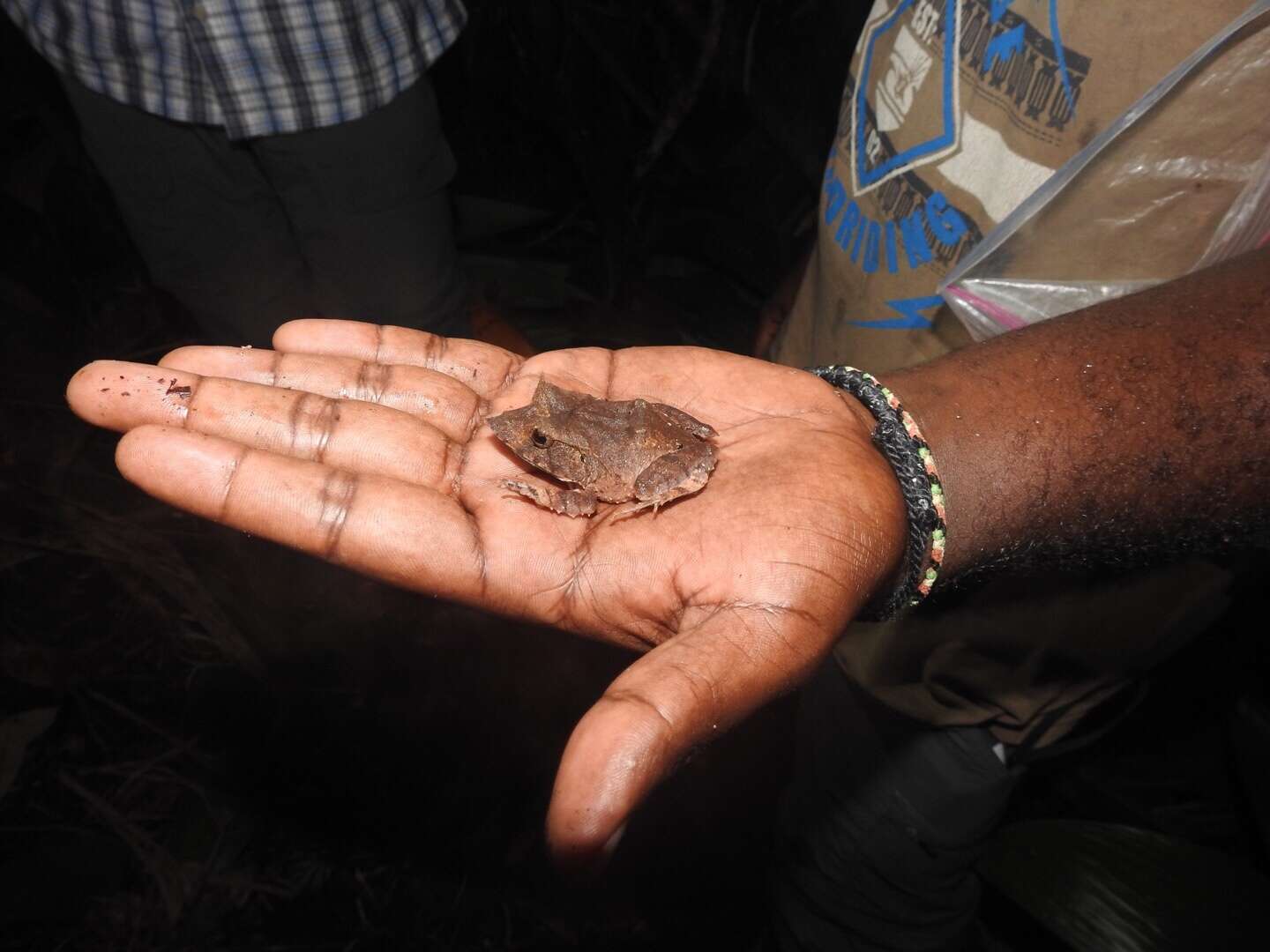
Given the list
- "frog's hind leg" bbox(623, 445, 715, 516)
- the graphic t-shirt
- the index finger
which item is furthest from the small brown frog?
the graphic t-shirt

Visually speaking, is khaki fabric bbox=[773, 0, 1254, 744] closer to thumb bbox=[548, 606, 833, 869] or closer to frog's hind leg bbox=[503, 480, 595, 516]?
thumb bbox=[548, 606, 833, 869]

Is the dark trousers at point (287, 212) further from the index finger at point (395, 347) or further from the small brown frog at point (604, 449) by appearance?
the small brown frog at point (604, 449)

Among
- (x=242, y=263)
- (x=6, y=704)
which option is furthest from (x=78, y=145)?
(x=6, y=704)

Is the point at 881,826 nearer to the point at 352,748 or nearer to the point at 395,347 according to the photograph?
the point at 395,347

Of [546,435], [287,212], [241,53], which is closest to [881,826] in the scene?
[546,435]

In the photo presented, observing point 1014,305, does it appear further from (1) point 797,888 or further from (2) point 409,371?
(1) point 797,888
